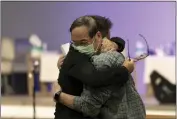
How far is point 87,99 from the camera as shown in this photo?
3.47 ft

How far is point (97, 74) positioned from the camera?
104 centimetres

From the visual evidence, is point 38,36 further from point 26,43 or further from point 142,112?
point 142,112

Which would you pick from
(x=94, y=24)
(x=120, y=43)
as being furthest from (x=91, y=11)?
(x=94, y=24)

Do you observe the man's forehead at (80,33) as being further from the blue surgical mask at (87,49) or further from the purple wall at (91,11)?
the purple wall at (91,11)

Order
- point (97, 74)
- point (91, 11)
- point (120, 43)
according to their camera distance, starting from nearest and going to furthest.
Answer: point (97, 74), point (120, 43), point (91, 11)

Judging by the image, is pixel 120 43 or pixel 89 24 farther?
pixel 120 43

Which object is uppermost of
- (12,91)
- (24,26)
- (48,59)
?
(24,26)

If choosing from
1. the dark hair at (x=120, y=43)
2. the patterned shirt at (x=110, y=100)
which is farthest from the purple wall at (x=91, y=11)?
the patterned shirt at (x=110, y=100)

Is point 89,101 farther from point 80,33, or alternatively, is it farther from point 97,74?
→ point 80,33

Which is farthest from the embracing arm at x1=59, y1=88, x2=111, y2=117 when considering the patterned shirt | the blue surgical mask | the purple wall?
the purple wall

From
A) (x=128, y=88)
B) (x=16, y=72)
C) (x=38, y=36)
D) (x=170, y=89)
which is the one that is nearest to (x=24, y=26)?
(x=38, y=36)

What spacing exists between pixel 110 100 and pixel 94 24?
8.9 inches

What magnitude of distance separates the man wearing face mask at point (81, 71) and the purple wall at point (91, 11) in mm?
3298

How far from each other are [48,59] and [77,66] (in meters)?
3.79
